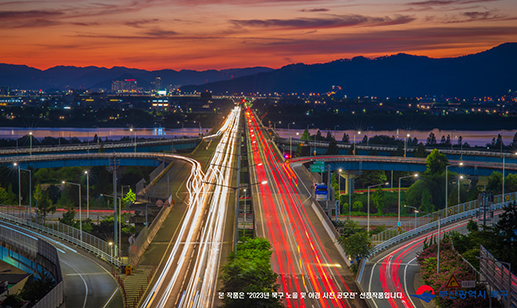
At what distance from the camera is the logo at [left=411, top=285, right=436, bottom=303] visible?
26.3 metres

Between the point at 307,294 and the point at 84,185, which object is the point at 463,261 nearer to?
the point at 307,294

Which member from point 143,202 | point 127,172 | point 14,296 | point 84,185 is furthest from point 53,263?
point 127,172

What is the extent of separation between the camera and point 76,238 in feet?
114

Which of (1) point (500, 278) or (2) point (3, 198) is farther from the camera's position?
(2) point (3, 198)

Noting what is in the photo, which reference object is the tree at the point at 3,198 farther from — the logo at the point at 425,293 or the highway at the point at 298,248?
the logo at the point at 425,293

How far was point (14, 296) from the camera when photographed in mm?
23938

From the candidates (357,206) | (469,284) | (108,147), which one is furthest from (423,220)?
(108,147)

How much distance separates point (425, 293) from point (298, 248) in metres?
9.76

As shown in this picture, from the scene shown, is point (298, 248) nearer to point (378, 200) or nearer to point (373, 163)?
point (378, 200)

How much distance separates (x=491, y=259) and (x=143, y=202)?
1247 inches

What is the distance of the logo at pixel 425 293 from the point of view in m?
26.3


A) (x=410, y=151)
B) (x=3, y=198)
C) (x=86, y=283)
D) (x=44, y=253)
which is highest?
(x=410, y=151)

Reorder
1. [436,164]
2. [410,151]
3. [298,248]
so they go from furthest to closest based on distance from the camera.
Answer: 1. [410,151]
2. [436,164]
3. [298,248]

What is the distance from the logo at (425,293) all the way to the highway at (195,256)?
10477mm
